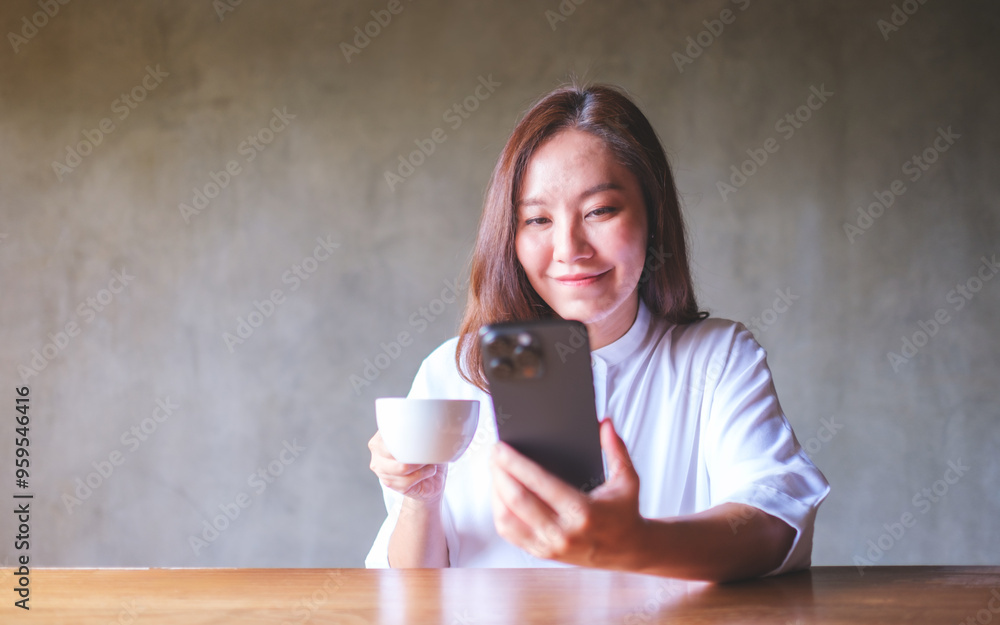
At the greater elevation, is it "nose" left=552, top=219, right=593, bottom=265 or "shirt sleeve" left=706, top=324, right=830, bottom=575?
"nose" left=552, top=219, right=593, bottom=265

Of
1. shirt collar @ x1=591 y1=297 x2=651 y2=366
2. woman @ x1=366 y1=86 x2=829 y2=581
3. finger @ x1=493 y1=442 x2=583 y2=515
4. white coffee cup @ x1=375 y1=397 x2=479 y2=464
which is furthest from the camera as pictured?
shirt collar @ x1=591 y1=297 x2=651 y2=366

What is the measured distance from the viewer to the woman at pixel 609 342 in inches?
41.7

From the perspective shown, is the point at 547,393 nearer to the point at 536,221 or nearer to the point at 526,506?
the point at 526,506

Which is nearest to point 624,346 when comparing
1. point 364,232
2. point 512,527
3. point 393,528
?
point 393,528

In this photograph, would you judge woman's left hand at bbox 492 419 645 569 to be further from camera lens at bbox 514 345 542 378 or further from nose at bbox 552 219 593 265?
nose at bbox 552 219 593 265

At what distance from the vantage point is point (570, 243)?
43.7 inches

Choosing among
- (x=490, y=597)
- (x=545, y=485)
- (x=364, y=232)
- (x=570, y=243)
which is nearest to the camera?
(x=545, y=485)

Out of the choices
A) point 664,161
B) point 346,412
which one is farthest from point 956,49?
point 346,412

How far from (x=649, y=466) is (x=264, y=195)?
2168 millimetres

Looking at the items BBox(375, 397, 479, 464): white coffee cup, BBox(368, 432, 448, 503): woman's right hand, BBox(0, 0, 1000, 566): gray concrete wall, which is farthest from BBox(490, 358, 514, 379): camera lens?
BBox(0, 0, 1000, 566): gray concrete wall

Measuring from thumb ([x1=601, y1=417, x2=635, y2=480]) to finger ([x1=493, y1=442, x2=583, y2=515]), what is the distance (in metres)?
0.05

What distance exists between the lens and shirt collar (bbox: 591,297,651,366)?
4.19ft

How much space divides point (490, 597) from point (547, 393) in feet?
0.73

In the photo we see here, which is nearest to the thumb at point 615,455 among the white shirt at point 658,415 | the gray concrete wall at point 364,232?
the white shirt at point 658,415
